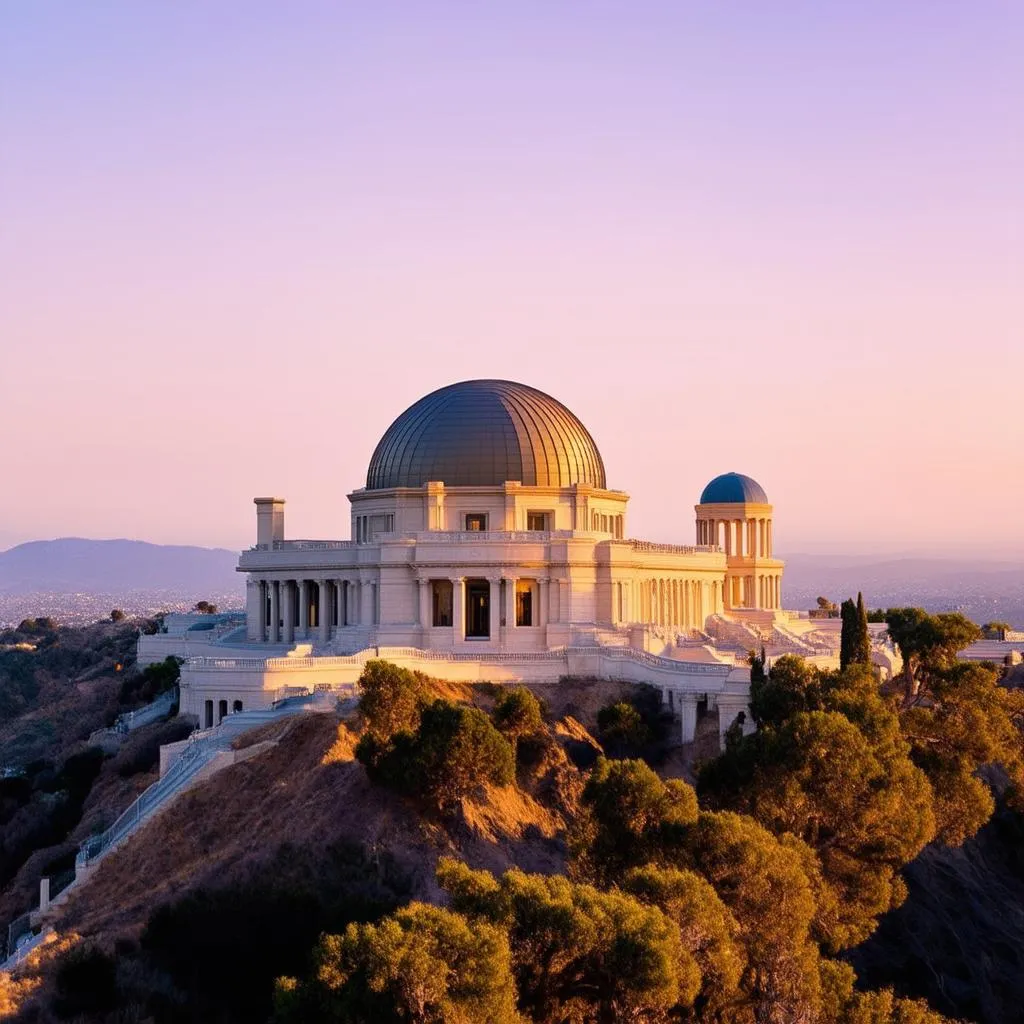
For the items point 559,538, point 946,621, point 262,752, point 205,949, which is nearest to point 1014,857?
point 946,621

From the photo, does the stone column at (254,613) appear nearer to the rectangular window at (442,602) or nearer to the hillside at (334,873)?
the rectangular window at (442,602)

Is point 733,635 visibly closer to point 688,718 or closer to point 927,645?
point 927,645

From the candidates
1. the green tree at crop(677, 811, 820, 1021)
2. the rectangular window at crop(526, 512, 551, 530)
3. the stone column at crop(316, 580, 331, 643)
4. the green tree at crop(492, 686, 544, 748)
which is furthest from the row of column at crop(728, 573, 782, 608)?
the green tree at crop(677, 811, 820, 1021)

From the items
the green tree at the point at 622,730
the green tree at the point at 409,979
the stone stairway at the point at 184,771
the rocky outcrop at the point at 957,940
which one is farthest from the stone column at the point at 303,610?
the green tree at the point at 409,979

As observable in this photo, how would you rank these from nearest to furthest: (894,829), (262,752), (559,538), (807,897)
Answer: (807,897), (894,829), (262,752), (559,538)

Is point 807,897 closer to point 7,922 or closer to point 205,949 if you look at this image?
point 205,949

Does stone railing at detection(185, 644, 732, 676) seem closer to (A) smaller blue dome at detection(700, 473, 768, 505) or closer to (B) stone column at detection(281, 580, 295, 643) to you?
(B) stone column at detection(281, 580, 295, 643)

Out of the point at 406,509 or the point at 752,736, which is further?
the point at 406,509
